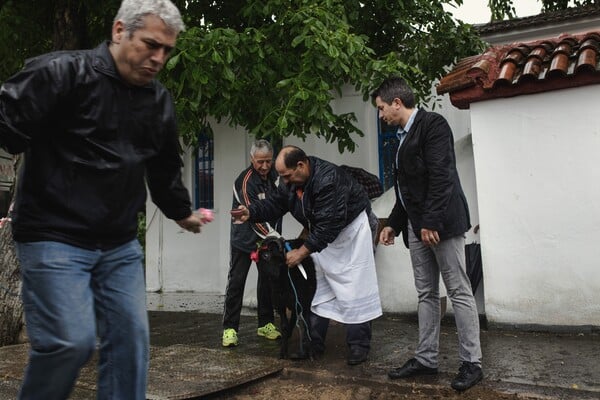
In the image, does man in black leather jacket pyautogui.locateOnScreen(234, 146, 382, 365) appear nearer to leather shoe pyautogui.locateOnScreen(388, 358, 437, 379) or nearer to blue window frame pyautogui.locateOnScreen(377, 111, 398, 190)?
leather shoe pyautogui.locateOnScreen(388, 358, 437, 379)

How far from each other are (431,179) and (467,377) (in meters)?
1.33

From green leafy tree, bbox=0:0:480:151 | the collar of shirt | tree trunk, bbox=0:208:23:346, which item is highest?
green leafy tree, bbox=0:0:480:151

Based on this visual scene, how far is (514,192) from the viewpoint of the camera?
612 cm

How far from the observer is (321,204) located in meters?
4.85

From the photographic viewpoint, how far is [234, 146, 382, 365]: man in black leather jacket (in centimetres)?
485

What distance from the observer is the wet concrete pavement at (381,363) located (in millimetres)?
4055

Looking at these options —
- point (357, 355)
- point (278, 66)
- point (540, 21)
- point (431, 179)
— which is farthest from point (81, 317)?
point (540, 21)

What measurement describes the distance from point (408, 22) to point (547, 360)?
4.98 m

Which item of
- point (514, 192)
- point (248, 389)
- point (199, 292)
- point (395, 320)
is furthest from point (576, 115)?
point (199, 292)

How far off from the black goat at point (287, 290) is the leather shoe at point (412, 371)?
0.93 meters

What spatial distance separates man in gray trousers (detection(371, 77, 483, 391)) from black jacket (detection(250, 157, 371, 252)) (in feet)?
1.89

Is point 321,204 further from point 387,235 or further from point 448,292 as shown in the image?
point 448,292

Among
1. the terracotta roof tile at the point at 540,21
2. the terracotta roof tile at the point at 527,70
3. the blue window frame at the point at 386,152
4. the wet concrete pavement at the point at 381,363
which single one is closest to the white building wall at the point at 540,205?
the terracotta roof tile at the point at 527,70

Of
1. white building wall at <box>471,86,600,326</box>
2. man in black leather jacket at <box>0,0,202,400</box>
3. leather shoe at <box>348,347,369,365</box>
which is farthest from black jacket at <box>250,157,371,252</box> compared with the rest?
man in black leather jacket at <box>0,0,202,400</box>
